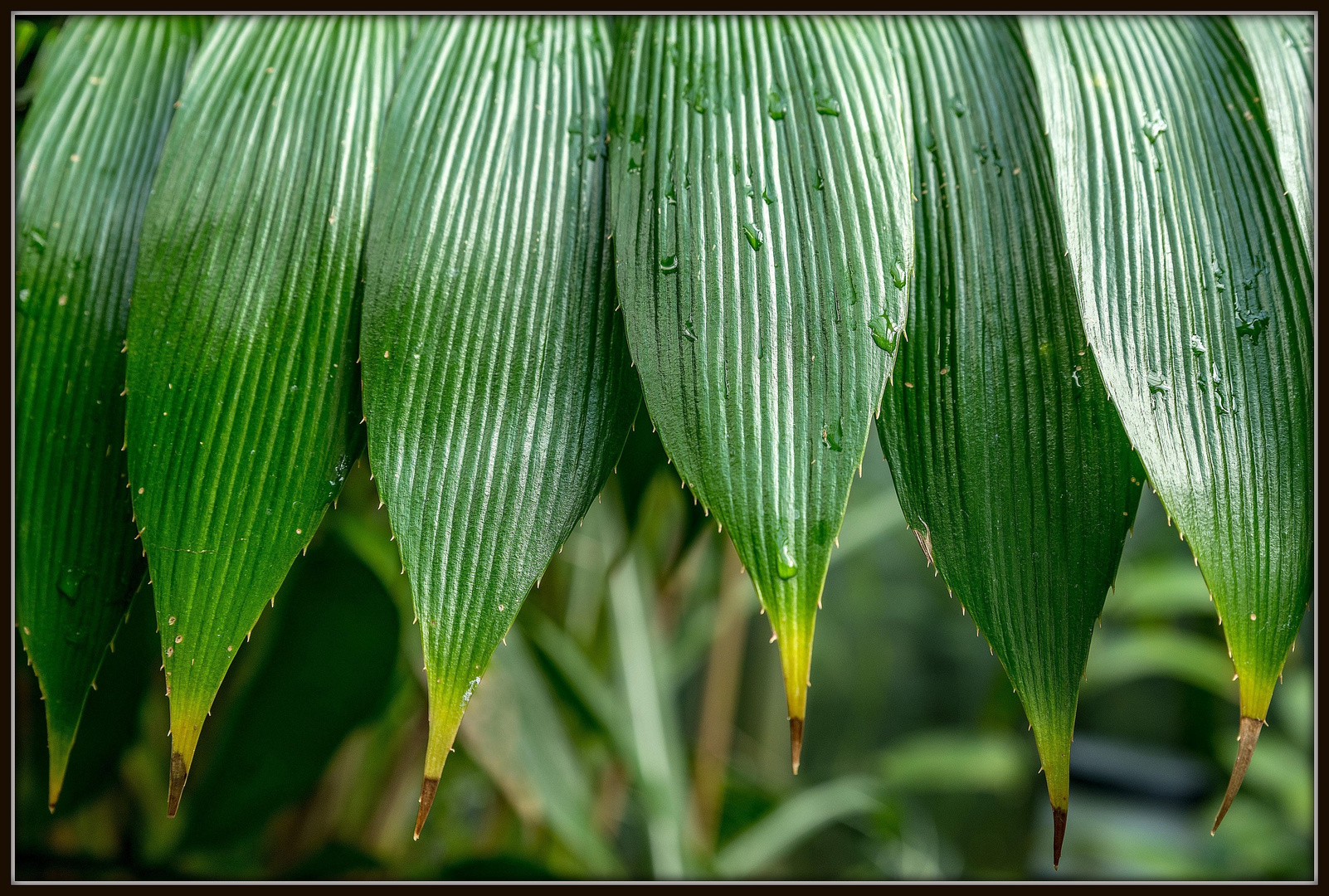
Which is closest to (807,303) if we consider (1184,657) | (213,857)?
(213,857)

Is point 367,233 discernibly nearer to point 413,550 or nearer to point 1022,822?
point 413,550

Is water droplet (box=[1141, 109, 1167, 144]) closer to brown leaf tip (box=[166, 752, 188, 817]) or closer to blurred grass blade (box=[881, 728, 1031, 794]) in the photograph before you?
brown leaf tip (box=[166, 752, 188, 817])

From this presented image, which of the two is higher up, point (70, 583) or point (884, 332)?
point (884, 332)

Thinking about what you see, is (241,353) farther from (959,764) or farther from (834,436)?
(959,764)

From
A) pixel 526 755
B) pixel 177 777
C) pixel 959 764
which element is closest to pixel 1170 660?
pixel 959 764

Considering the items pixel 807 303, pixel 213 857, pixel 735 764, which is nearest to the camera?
pixel 807 303

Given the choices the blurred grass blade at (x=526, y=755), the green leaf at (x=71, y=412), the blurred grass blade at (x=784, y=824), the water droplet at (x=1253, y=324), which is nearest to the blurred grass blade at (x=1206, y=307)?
the water droplet at (x=1253, y=324)
